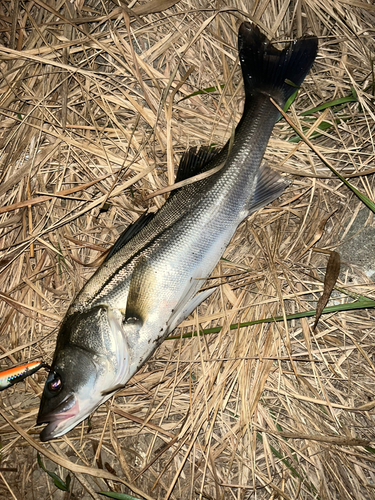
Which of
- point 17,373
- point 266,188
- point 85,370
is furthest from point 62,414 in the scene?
point 266,188

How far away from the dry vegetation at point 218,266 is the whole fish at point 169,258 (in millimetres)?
240

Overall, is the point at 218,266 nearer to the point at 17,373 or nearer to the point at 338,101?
the point at 338,101

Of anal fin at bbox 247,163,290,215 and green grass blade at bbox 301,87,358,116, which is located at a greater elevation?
green grass blade at bbox 301,87,358,116

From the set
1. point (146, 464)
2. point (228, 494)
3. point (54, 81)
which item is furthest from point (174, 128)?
point (228, 494)

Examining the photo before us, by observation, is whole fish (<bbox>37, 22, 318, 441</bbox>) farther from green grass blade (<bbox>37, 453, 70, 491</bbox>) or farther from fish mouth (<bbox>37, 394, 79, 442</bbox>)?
green grass blade (<bbox>37, 453, 70, 491</bbox>)

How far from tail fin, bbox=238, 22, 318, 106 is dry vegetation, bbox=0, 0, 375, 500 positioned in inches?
7.7

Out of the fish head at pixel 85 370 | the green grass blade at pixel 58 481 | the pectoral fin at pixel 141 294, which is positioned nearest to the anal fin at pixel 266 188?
the pectoral fin at pixel 141 294

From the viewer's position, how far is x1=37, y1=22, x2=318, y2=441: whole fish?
→ 8.35 ft

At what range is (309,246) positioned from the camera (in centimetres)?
290

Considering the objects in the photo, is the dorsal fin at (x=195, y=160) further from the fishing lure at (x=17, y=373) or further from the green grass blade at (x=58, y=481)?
the green grass blade at (x=58, y=481)

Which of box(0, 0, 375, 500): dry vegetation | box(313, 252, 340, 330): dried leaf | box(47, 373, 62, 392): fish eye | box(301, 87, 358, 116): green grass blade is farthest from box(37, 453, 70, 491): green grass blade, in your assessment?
box(301, 87, 358, 116): green grass blade

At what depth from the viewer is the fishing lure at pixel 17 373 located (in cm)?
291

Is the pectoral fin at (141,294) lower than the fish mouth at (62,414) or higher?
higher

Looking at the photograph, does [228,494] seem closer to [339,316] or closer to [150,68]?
[339,316]
